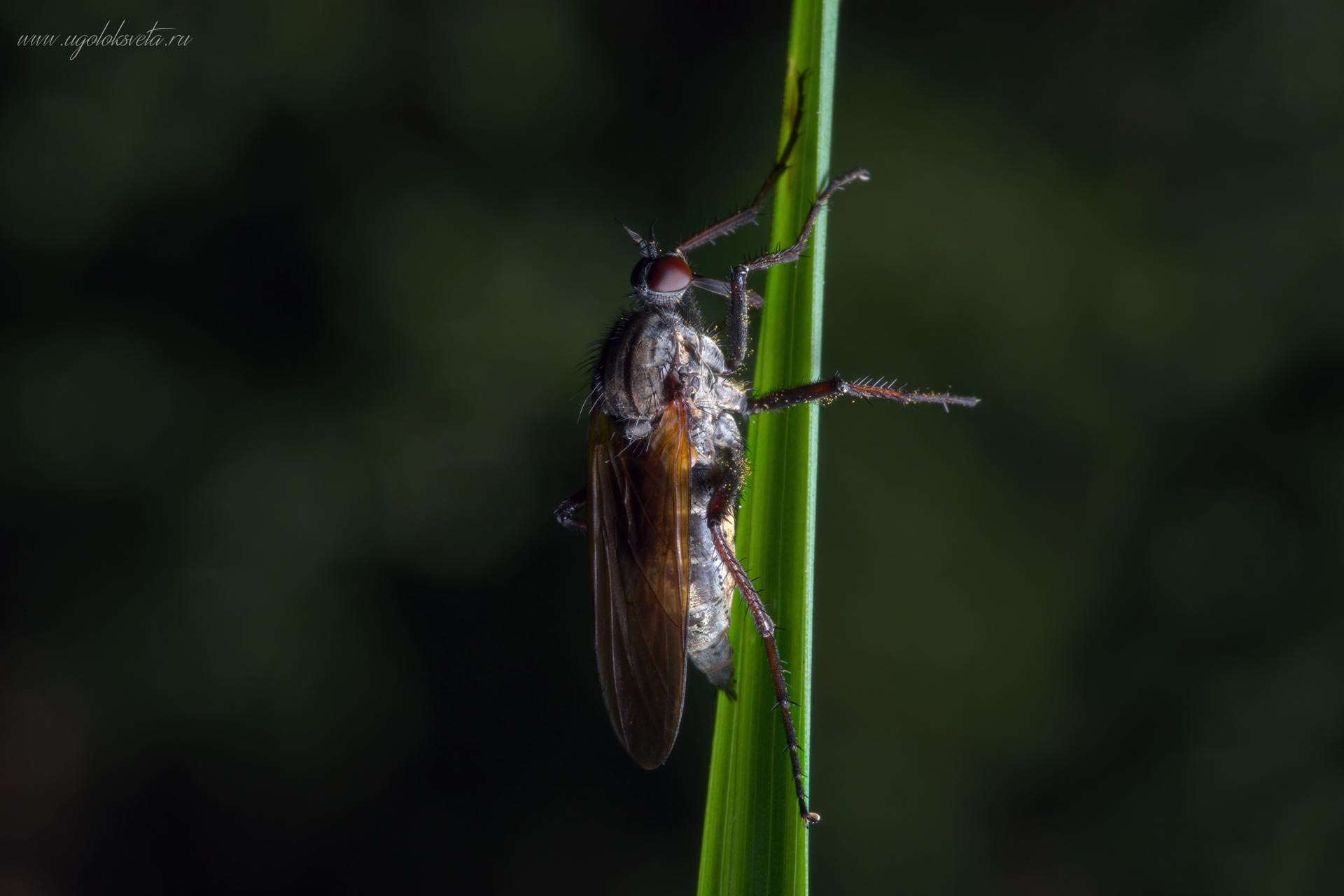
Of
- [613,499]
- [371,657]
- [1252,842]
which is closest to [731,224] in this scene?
[613,499]

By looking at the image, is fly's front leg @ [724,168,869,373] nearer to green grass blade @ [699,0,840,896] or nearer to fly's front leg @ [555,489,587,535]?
green grass blade @ [699,0,840,896]

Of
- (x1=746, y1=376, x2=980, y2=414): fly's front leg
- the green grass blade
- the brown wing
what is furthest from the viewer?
the brown wing

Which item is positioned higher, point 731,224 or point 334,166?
point 334,166

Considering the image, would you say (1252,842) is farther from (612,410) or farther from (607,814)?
(612,410)

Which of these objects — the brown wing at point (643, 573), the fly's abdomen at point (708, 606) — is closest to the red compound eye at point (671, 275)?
the brown wing at point (643, 573)

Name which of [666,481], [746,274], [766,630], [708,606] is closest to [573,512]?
[666,481]

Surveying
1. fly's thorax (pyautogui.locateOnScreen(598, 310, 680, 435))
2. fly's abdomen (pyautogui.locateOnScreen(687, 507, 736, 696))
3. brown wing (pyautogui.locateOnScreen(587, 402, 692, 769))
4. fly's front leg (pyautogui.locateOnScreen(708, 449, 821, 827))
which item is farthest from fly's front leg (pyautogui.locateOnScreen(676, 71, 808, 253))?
fly's abdomen (pyautogui.locateOnScreen(687, 507, 736, 696))
